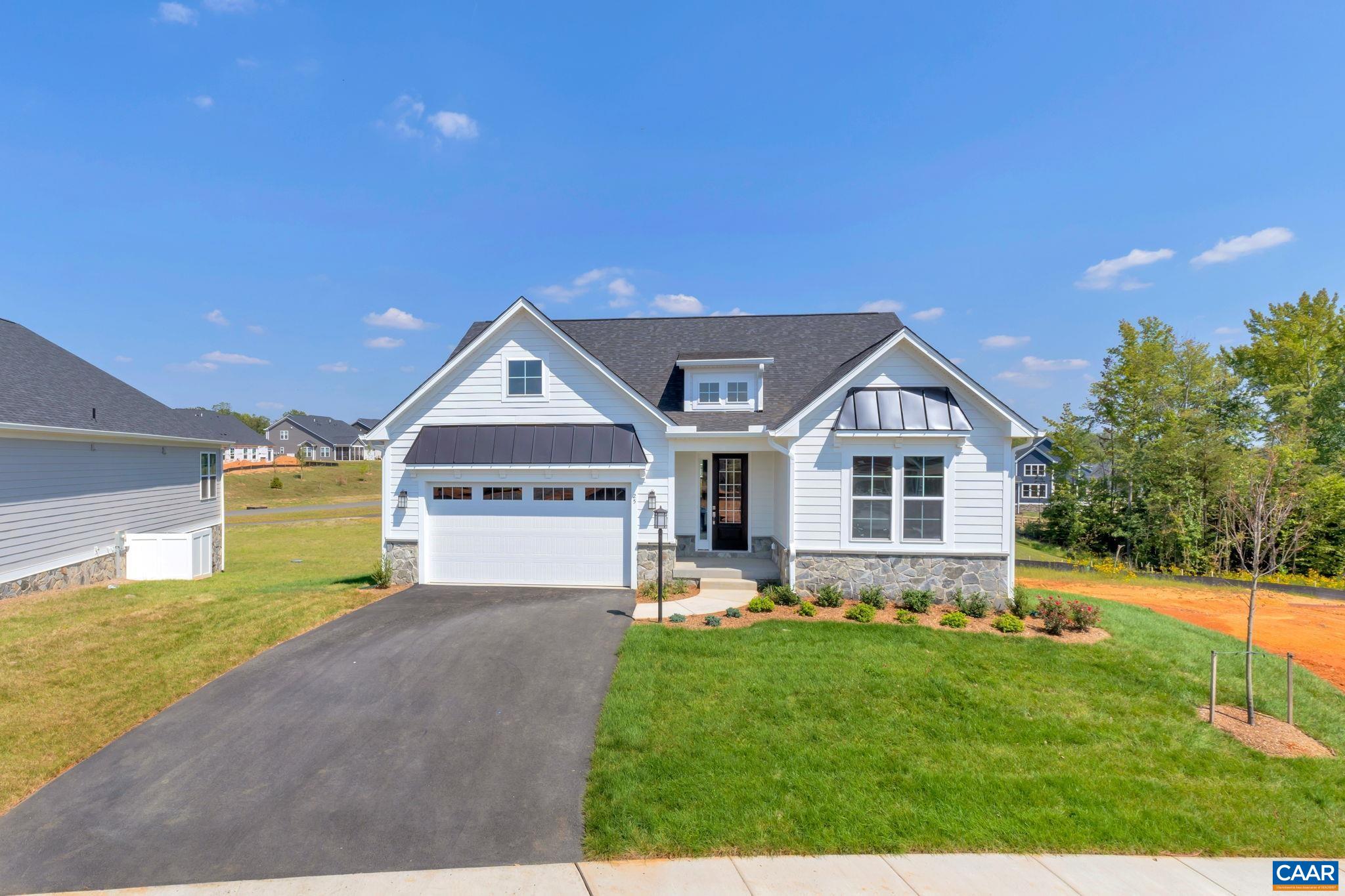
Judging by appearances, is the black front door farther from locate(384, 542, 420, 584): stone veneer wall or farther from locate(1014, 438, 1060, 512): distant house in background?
locate(1014, 438, 1060, 512): distant house in background

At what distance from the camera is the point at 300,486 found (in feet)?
168

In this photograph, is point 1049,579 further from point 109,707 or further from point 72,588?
point 72,588

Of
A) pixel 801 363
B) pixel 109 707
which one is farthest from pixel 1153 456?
pixel 109 707

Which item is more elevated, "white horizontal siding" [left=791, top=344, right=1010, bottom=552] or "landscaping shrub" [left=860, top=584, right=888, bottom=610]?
"white horizontal siding" [left=791, top=344, right=1010, bottom=552]

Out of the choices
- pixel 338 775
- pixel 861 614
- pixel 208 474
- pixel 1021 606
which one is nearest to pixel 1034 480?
pixel 1021 606

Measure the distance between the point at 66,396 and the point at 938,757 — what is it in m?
22.2

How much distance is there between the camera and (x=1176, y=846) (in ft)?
15.3

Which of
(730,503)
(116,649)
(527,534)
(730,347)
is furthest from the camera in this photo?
(730,347)

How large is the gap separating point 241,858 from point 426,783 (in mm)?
1495

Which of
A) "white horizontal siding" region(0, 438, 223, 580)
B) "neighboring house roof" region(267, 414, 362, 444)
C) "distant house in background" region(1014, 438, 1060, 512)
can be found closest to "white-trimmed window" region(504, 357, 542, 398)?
"white horizontal siding" region(0, 438, 223, 580)

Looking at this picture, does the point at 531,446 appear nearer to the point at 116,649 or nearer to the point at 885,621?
the point at 116,649

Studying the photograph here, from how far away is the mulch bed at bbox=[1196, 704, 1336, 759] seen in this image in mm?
6250

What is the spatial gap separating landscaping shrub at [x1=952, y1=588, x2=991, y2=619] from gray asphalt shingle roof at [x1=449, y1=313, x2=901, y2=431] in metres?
6.08

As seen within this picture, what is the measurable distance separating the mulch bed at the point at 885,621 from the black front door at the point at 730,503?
3852 millimetres
